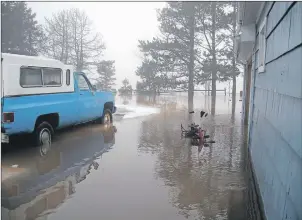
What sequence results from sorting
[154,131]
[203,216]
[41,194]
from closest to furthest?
[203,216], [41,194], [154,131]

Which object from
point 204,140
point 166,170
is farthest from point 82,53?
point 166,170

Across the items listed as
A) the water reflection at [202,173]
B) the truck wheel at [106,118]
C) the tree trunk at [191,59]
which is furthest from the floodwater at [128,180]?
the tree trunk at [191,59]

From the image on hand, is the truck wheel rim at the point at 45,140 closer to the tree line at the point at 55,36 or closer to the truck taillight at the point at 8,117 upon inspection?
the truck taillight at the point at 8,117

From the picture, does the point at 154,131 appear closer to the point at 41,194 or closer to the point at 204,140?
the point at 204,140

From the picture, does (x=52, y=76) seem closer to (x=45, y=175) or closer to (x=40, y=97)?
(x=40, y=97)

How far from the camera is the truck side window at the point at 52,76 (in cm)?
775

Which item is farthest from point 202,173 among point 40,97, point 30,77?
point 30,77

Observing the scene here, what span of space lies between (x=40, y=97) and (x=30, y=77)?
558 mm

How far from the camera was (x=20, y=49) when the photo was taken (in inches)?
1241

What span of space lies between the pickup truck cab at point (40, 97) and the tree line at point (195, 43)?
1306 cm

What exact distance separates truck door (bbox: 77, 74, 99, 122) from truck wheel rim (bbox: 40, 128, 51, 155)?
1592 millimetres

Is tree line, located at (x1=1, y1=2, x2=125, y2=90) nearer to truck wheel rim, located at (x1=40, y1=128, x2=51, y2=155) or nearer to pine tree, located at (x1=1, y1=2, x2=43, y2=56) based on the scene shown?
pine tree, located at (x1=1, y1=2, x2=43, y2=56)

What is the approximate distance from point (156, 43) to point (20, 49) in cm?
1665

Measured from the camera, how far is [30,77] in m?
7.21
